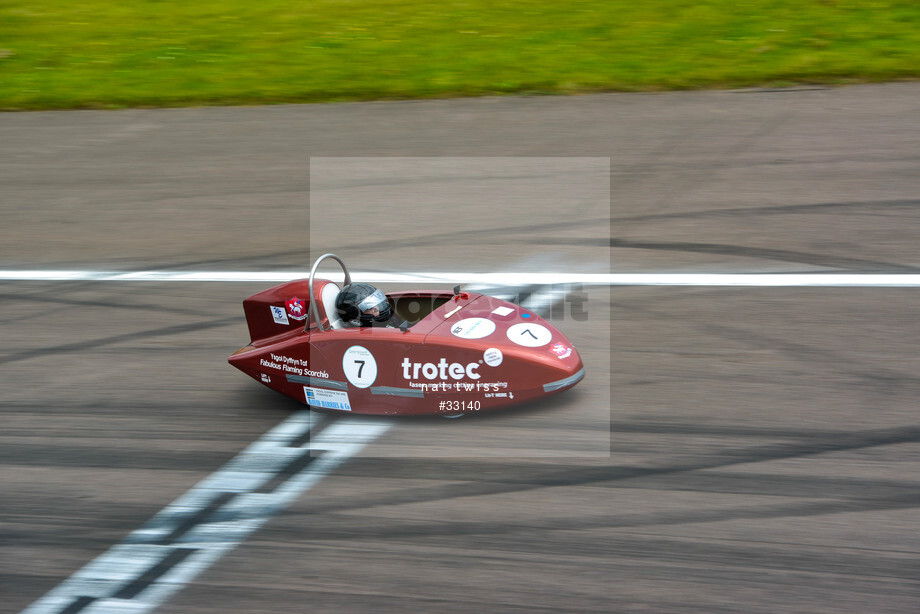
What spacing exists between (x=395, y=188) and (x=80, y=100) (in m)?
6.58

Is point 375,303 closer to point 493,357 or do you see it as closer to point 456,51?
point 493,357

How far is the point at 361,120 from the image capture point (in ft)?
45.3

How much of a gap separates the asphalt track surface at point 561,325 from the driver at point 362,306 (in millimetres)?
724

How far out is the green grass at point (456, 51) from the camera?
14430mm

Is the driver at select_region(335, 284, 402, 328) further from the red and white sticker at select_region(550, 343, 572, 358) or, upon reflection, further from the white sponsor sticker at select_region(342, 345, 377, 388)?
the red and white sticker at select_region(550, 343, 572, 358)

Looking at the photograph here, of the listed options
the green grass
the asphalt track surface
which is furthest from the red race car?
the green grass

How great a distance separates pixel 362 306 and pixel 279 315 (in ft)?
2.43

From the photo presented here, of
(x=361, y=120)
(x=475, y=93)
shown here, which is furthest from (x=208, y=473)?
(x=475, y=93)

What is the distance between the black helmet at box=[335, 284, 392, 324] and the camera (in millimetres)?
6543

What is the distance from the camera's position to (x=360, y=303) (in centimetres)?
654

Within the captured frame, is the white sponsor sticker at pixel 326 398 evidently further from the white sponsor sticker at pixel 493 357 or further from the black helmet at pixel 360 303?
the white sponsor sticker at pixel 493 357

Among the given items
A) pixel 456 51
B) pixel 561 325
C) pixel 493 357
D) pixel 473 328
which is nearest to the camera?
pixel 493 357

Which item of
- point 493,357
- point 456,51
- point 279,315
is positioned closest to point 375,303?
point 279,315

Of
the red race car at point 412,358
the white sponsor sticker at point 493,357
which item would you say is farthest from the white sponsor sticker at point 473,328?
the white sponsor sticker at point 493,357
